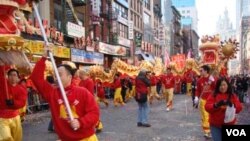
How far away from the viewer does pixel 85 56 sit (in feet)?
108

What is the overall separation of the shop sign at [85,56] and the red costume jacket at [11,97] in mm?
23069

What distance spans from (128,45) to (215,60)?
35592mm

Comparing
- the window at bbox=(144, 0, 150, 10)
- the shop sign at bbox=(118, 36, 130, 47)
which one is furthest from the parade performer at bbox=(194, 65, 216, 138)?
the window at bbox=(144, 0, 150, 10)

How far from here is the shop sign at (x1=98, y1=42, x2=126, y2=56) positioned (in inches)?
1520

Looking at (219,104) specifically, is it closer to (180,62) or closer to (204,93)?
(204,93)

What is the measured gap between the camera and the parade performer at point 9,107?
6.61m

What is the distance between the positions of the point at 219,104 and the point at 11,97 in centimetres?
317

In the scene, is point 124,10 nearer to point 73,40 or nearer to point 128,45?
point 128,45

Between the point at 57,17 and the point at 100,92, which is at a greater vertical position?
the point at 57,17

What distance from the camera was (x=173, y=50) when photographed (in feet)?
315

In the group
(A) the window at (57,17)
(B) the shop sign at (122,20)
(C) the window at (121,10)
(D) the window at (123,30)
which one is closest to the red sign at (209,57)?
(A) the window at (57,17)

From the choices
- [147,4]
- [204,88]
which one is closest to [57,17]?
[204,88]

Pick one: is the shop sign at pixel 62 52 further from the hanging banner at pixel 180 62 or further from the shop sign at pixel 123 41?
the shop sign at pixel 123 41

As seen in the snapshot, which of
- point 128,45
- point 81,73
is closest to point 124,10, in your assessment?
point 128,45
